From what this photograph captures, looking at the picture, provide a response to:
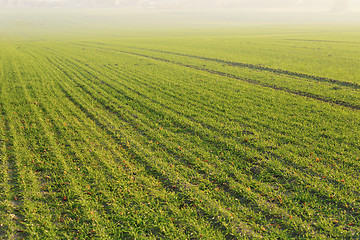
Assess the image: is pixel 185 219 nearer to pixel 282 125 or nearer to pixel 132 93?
pixel 282 125

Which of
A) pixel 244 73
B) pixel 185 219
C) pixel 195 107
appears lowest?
pixel 185 219

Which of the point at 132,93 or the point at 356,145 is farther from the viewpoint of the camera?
the point at 132,93

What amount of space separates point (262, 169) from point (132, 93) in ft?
44.7

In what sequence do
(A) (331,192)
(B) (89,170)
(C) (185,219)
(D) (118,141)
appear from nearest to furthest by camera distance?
(C) (185,219) < (A) (331,192) < (B) (89,170) < (D) (118,141)

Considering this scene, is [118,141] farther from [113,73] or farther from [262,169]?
[113,73]

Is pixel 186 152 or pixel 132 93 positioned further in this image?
pixel 132 93

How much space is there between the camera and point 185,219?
7.29 meters

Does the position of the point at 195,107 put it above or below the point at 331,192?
above

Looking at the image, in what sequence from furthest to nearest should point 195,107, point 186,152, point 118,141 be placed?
point 195,107
point 118,141
point 186,152

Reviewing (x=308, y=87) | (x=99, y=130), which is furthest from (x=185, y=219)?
(x=308, y=87)

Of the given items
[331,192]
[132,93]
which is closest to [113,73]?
[132,93]

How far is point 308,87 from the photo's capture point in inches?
848

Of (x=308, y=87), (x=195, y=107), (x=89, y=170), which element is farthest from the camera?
(x=308, y=87)

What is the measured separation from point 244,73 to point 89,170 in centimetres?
2368
